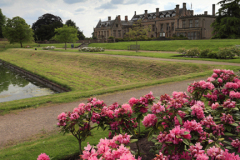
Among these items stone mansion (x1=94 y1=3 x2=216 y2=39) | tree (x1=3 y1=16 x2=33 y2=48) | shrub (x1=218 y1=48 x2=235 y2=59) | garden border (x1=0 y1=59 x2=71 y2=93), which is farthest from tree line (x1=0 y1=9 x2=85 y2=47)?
shrub (x1=218 y1=48 x2=235 y2=59)

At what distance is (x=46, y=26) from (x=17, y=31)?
74.2 ft

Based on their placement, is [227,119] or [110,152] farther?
[227,119]

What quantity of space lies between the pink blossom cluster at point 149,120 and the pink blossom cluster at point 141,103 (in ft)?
1.09

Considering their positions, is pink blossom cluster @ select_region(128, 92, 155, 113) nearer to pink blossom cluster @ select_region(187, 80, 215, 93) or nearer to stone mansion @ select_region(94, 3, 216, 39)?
pink blossom cluster @ select_region(187, 80, 215, 93)

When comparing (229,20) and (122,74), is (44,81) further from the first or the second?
(229,20)

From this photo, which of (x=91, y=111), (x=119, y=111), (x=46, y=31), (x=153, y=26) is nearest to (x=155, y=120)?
(x=119, y=111)

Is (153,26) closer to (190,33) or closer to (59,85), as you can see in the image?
(190,33)

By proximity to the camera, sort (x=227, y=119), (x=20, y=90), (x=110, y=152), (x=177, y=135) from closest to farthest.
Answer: (x=110, y=152)
(x=177, y=135)
(x=227, y=119)
(x=20, y=90)

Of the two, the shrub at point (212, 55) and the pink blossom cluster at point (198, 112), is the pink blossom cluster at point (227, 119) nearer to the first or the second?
the pink blossom cluster at point (198, 112)

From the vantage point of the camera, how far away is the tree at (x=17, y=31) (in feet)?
208

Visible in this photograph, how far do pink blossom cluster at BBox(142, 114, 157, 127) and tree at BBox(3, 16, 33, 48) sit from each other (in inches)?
2756

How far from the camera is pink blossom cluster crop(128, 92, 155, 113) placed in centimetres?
342

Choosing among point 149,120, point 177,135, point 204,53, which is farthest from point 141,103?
point 204,53

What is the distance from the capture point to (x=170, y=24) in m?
73.3
